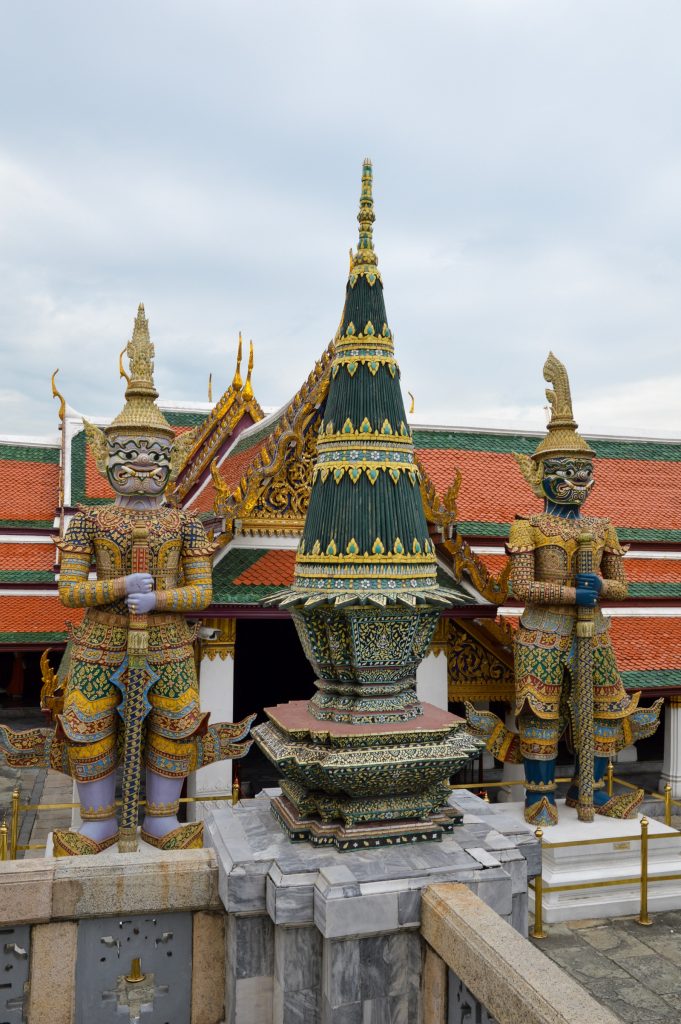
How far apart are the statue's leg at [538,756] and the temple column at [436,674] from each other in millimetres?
2074

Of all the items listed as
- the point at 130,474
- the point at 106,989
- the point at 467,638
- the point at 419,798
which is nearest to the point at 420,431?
the point at 467,638

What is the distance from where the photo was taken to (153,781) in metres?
8.05

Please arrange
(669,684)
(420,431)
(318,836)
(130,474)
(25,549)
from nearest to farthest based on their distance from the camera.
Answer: (318,836) → (130,474) → (669,684) → (420,431) → (25,549)

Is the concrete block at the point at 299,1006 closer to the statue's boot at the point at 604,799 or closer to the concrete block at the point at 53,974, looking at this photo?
the concrete block at the point at 53,974

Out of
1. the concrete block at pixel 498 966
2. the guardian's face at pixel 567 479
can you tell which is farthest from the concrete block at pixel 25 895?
the guardian's face at pixel 567 479

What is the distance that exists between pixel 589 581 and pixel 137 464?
5.12 meters

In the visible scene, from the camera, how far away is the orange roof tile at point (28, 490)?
17.8m

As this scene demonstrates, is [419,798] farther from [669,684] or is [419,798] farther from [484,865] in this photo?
[669,684]

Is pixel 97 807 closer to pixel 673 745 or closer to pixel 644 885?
pixel 644 885

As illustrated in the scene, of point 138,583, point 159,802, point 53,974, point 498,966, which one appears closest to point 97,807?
point 159,802

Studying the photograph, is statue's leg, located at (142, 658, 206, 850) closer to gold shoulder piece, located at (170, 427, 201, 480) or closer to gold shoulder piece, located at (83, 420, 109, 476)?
gold shoulder piece, located at (170, 427, 201, 480)

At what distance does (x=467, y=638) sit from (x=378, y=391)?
282 inches

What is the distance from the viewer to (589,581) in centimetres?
877

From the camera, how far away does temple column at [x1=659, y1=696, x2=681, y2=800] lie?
11.8m
